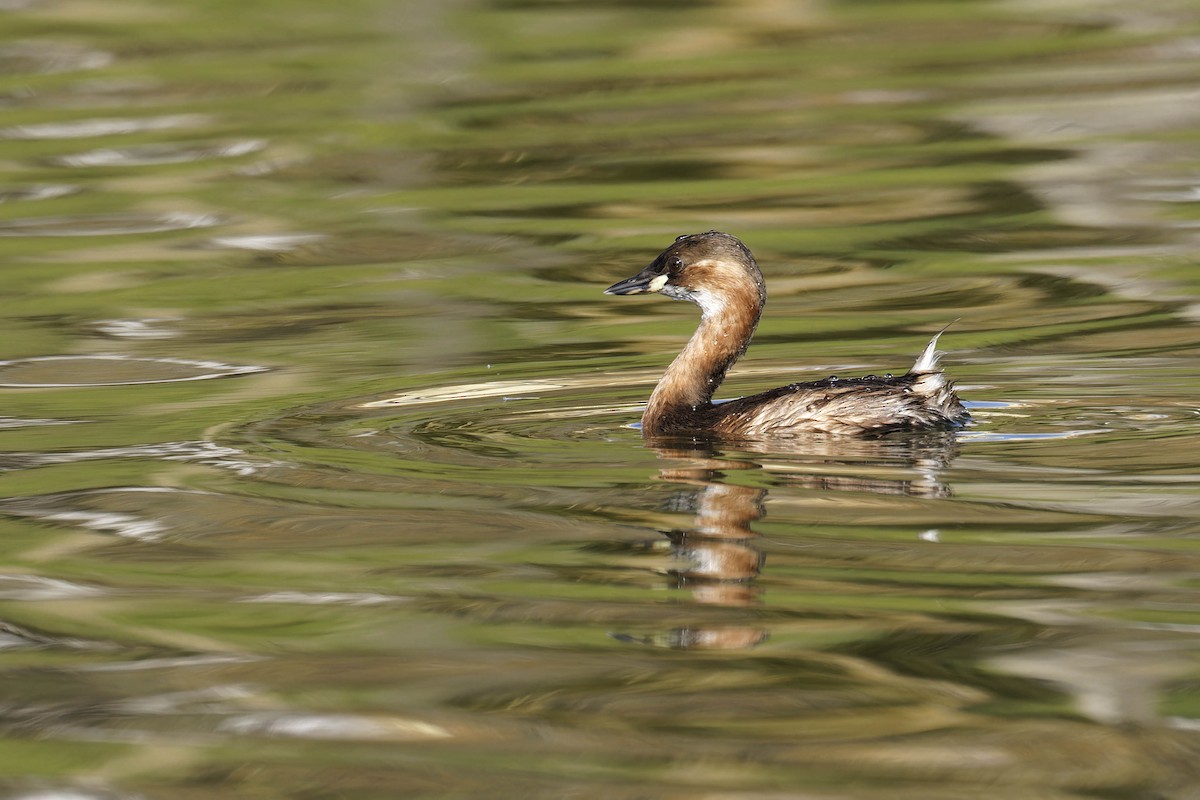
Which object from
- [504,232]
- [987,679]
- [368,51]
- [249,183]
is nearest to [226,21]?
[368,51]

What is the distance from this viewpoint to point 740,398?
962cm

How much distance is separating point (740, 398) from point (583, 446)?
2.61ft

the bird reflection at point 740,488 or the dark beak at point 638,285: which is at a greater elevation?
the dark beak at point 638,285

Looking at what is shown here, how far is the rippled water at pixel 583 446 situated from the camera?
5.73 metres

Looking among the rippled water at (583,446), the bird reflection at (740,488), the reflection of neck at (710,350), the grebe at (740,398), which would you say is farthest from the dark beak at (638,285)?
the bird reflection at (740,488)

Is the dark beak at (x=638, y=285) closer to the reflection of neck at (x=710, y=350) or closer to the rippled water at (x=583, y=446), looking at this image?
the reflection of neck at (x=710, y=350)

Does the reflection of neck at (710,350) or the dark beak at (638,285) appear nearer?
the reflection of neck at (710,350)

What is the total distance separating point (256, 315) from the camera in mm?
13398

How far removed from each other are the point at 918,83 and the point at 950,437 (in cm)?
1231

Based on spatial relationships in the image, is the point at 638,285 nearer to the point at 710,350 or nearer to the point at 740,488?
the point at 710,350

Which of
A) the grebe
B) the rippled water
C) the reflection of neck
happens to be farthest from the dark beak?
the rippled water

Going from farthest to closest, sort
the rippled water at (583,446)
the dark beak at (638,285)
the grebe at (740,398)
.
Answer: the dark beak at (638,285) → the grebe at (740,398) → the rippled water at (583,446)

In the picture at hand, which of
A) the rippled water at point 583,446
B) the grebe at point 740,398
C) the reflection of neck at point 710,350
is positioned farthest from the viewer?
the reflection of neck at point 710,350

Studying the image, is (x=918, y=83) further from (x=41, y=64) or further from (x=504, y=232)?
(x=41, y=64)
